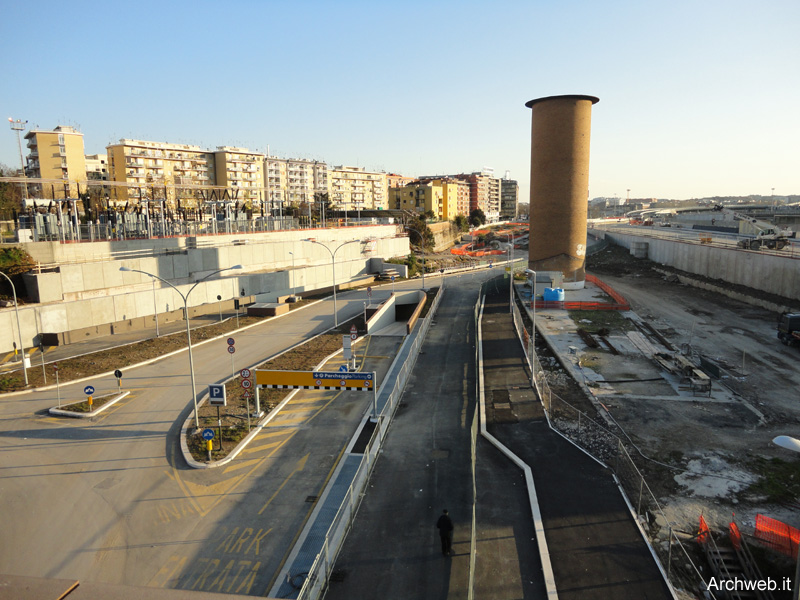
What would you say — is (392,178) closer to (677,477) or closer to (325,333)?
(325,333)

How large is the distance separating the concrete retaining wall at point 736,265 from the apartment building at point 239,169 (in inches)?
3264

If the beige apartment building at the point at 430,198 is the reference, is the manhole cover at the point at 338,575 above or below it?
below

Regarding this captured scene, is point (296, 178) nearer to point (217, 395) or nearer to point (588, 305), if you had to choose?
point (588, 305)

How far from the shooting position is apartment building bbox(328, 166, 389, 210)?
14175 cm

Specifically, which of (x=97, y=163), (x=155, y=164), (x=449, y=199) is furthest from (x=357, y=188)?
(x=97, y=163)

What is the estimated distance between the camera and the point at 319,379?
747 inches

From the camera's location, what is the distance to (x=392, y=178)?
559 feet

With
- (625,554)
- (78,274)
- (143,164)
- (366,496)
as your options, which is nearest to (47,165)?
(143,164)

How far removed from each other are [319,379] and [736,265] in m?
49.1

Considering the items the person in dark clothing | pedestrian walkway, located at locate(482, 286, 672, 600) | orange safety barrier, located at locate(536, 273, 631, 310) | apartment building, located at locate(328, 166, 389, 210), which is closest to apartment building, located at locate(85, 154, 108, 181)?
apartment building, located at locate(328, 166, 389, 210)

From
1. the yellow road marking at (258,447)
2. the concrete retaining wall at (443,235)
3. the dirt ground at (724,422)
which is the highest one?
the concrete retaining wall at (443,235)

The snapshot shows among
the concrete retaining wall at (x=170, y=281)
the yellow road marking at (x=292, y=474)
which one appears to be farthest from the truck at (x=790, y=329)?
the concrete retaining wall at (x=170, y=281)

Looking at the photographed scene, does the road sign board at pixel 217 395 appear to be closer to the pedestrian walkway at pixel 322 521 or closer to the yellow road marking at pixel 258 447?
the yellow road marking at pixel 258 447

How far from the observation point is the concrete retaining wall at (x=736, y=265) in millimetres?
43000
